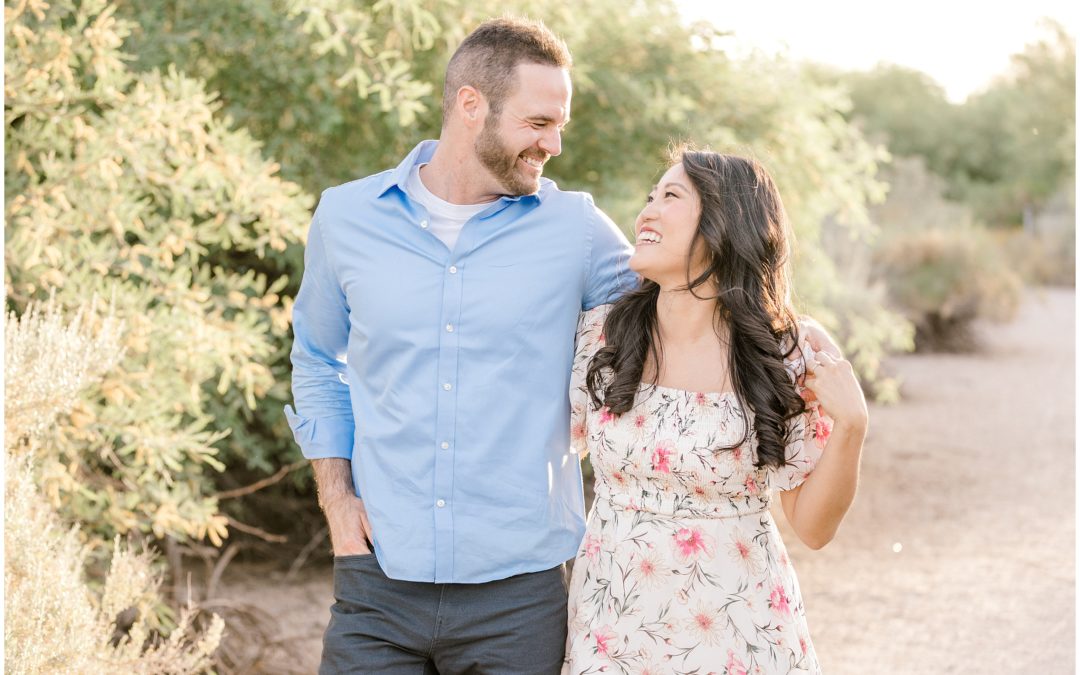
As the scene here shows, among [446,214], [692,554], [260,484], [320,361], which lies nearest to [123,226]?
[260,484]

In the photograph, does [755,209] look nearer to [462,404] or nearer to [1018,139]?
[462,404]

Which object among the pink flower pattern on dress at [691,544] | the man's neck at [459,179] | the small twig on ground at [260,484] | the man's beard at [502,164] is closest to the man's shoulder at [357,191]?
the man's neck at [459,179]

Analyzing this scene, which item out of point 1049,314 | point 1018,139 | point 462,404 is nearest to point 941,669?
point 462,404

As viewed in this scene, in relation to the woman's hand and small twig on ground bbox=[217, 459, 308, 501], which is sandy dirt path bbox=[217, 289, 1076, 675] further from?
the woman's hand

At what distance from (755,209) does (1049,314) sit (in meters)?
18.7

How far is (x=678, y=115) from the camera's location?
5852 mm

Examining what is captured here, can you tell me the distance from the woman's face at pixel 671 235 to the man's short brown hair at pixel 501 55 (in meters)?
0.41

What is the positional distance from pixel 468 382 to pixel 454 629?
513 millimetres

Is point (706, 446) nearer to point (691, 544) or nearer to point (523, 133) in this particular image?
point (691, 544)

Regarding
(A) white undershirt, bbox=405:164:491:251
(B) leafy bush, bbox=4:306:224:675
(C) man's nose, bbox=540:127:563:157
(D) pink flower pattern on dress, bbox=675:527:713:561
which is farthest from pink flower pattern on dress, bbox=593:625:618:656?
(B) leafy bush, bbox=4:306:224:675

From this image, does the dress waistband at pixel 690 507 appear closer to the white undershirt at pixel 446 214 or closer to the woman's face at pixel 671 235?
the woman's face at pixel 671 235

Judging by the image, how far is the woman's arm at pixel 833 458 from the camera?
2287mm

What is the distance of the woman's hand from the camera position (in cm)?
228

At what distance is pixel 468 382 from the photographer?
2.52 meters
